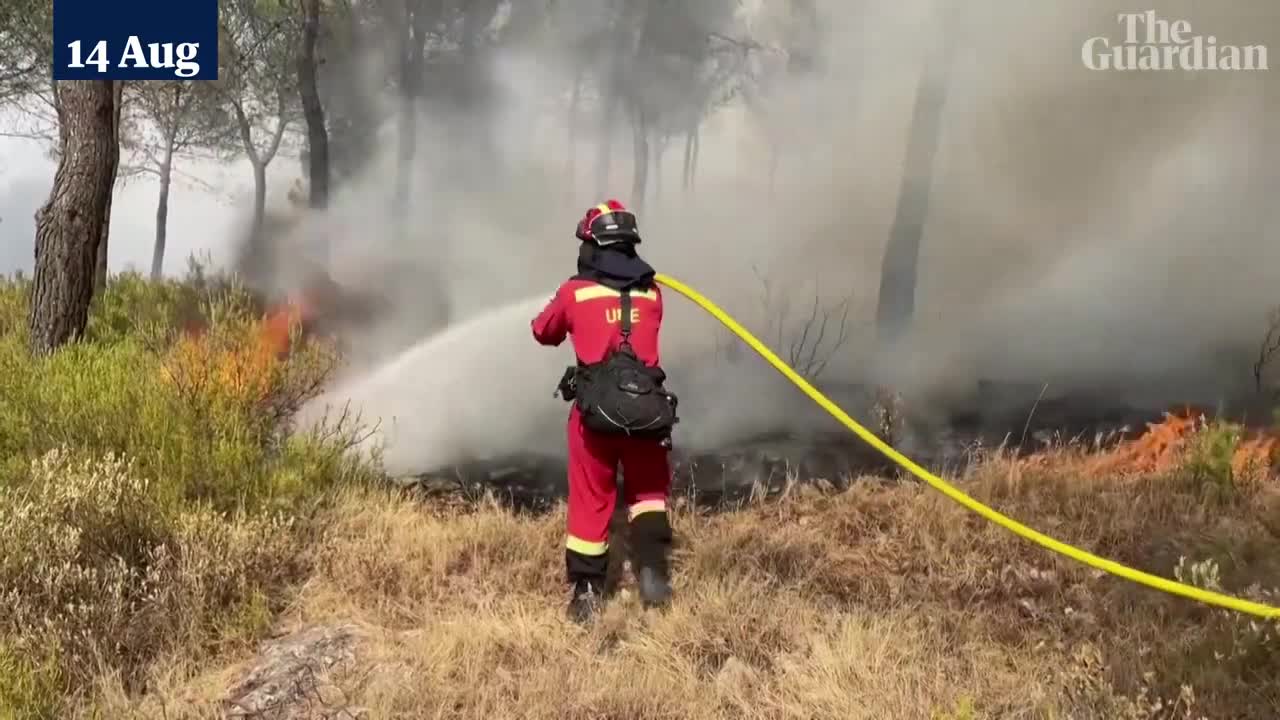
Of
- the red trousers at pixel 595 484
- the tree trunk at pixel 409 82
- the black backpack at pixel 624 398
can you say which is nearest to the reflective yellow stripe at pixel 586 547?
the red trousers at pixel 595 484

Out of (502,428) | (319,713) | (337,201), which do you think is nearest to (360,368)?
(502,428)

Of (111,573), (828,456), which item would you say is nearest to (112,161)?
(111,573)

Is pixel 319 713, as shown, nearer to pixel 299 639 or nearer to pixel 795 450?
pixel 299 639

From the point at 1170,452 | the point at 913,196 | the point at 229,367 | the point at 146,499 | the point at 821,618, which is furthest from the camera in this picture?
the point at 913,196

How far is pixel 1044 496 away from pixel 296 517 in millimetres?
4066

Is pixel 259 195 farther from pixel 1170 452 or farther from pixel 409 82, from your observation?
pixel 1170 452

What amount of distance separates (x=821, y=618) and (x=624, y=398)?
1263 mm

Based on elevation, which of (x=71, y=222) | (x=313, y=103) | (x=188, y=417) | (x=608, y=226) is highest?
(x=313, y=103)

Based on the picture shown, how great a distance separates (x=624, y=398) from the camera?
10.5 feet

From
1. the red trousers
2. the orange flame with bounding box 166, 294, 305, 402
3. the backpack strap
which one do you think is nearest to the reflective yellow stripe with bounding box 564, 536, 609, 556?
the red trousers

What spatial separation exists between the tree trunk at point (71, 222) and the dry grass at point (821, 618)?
11.7ft

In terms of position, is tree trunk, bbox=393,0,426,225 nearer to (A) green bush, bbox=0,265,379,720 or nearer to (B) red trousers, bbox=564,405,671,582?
(A) green bush, bbox=0,265,379,720

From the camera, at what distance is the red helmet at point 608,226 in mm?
3518

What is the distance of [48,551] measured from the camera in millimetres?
3160
